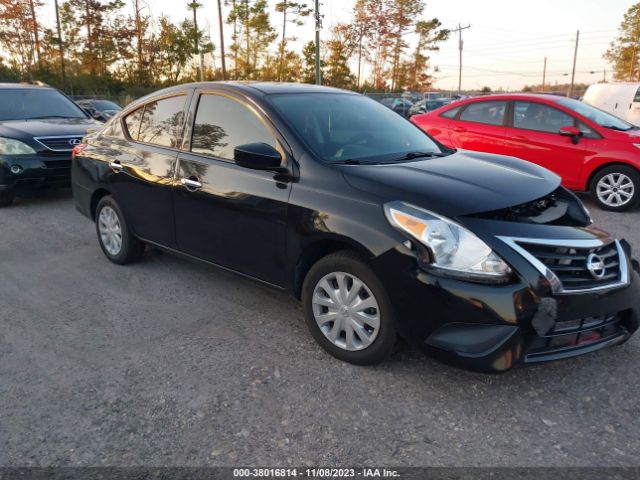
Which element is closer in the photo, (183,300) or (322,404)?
(322,404)

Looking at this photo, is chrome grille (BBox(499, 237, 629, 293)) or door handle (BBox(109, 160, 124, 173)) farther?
door handle (BBox(109, 160, 124, 173))

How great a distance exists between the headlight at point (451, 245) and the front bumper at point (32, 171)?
623cm

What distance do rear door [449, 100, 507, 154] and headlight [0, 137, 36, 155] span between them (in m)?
6.31

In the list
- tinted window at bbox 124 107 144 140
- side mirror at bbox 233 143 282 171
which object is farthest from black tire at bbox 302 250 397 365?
tinted window at bbox 124 107 144 140

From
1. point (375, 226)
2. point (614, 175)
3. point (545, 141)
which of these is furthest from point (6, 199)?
point (614, 175)

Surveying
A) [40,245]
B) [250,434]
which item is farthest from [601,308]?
[40,245]

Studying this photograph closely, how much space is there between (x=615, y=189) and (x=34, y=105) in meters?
8.87

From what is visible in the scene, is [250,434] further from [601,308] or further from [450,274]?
[601,308]

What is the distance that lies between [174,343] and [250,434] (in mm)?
1147

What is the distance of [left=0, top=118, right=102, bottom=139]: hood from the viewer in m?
7.27

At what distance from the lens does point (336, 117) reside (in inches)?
148

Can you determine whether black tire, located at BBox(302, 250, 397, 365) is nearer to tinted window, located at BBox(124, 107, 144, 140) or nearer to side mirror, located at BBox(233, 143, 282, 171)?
side mirror, located at BBox(233, 143, 282, 171)

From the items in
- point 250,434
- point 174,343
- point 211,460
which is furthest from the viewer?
point 174,343

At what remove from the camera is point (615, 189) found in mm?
7129
